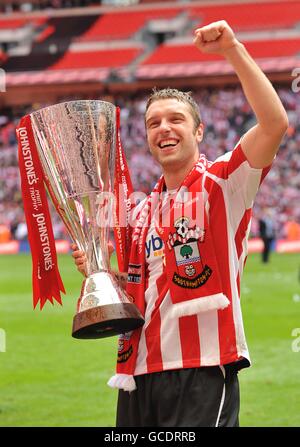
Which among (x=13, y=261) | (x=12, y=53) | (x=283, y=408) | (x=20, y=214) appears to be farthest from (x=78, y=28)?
(x=283, y=408)

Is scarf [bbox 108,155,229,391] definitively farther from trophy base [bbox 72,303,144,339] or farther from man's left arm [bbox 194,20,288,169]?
man's left arm [bbox 194,20,288,169]

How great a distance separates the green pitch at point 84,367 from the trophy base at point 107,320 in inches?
138

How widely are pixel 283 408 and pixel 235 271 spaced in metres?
3.99

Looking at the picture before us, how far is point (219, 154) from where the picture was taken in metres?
33.7

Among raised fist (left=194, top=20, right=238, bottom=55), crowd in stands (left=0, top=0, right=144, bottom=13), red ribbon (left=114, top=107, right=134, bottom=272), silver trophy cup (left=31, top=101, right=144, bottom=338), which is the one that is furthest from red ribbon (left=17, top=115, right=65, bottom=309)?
crowd in stands (left=0, top=0, right=144, bottom=13)

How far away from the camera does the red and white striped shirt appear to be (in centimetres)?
342

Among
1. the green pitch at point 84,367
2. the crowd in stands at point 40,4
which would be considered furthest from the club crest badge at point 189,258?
the crowd in stands at point 40,4

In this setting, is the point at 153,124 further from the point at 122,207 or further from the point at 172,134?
the point at 122,207

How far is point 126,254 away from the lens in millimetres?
3785

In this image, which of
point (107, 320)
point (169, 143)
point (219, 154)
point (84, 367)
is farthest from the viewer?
point (219, 154)

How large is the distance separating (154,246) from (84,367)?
593 centimetres

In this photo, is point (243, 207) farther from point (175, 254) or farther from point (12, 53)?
point (12, 53)

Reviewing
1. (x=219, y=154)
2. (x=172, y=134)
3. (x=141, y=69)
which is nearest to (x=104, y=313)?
(x=172, y=134)

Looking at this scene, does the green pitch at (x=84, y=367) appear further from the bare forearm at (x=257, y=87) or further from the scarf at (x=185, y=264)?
the bare forearm at (x=257, y=87)
